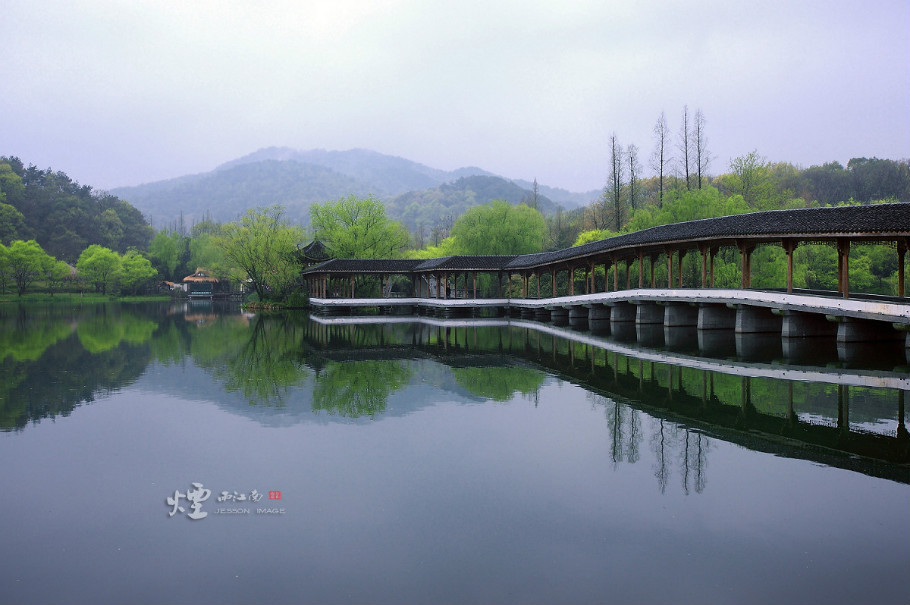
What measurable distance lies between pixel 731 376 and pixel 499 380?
518 cm

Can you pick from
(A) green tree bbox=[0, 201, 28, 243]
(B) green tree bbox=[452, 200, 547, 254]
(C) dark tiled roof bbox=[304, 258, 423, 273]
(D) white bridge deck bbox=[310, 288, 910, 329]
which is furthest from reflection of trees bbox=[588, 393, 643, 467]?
(A) green tree bbox=[0, 201, 28, 243]

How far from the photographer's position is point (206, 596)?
479 cm

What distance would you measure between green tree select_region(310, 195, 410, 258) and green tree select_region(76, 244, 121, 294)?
27767 millimetres

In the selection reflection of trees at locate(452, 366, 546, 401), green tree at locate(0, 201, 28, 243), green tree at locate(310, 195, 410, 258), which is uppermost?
green tree at locate(0, 201, 28, 243)

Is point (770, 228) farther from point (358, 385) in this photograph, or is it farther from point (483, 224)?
point (483, 224)

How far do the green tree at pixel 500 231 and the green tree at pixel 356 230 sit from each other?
237 inches

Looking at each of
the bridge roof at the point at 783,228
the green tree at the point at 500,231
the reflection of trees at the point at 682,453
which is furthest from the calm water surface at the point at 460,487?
the green tree at the point at 500,231

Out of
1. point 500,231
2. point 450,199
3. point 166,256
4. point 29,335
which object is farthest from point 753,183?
point 450,199

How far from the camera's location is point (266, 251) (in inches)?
1909

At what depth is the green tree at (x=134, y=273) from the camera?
65312mm

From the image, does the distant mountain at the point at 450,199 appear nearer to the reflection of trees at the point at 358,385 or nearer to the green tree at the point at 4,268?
the green tree at the point at 4,268

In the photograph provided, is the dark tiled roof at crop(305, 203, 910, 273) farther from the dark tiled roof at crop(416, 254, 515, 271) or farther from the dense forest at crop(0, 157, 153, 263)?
the dense forest at crop(0, 157, 153, 263)

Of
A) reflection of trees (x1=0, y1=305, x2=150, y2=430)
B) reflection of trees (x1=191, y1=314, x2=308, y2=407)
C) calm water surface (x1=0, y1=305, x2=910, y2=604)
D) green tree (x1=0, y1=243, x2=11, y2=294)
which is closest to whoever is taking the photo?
calm water surface (x1=0, y1=305, x2=910, y2=604)

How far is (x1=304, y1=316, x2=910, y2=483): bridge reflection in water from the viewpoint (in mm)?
8867
